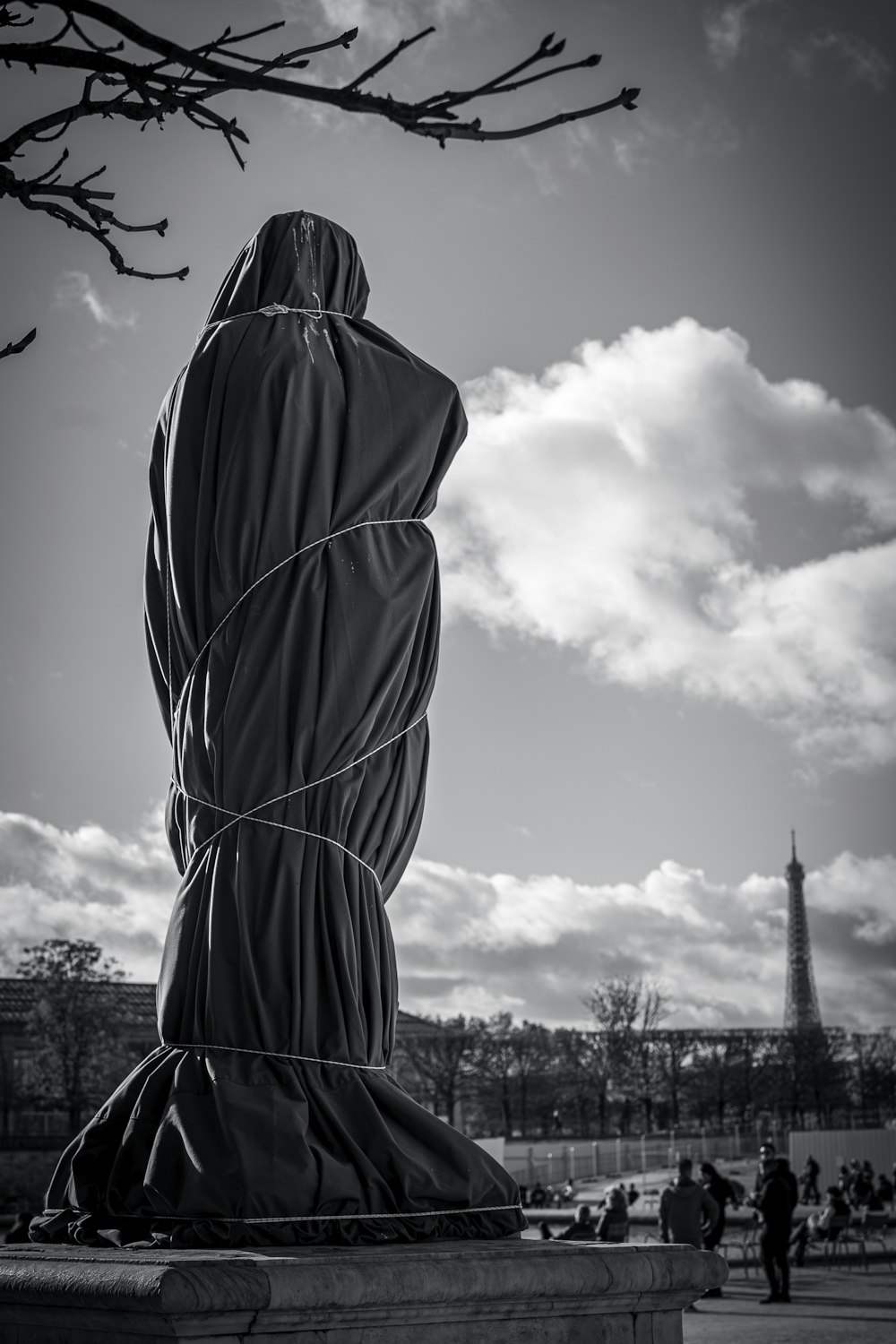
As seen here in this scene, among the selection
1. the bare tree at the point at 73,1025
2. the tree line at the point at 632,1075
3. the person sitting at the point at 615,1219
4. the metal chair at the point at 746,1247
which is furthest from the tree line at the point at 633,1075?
the person sitting at the point at 615,1219

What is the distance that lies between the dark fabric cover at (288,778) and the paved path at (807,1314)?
6.93 m

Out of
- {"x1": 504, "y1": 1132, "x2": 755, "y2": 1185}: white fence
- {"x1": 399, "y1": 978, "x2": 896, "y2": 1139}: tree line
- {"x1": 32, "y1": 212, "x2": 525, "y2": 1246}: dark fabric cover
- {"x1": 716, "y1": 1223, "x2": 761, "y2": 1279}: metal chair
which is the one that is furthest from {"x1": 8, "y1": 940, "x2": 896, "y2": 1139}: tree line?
{"x1": 32, "y1": 212, "x2": 525, "y2": 1246}: dark fabric cover

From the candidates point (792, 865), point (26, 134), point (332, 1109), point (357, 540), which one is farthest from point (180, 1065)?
point (792, 865)

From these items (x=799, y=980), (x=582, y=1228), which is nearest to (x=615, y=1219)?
(x=582, y=1228)

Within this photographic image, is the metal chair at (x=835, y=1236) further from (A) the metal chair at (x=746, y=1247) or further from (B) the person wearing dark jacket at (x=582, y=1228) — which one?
(B) the person wearing dark jacket at (x=582, y=1228)

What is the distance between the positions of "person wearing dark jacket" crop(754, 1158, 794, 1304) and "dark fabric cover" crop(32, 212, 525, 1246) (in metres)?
10.4

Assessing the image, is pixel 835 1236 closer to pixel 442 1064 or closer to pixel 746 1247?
pixel 746 1247

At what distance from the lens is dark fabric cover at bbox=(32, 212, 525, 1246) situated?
3793 mm

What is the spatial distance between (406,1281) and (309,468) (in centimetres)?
239

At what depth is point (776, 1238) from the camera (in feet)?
44.4

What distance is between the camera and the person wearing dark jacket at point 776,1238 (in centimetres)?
A: 1348

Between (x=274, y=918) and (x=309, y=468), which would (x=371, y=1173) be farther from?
(x=309, y=468)

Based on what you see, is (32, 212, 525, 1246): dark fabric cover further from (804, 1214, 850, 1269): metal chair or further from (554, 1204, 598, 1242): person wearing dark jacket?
(804, 1214, 850, 1269): metal chair

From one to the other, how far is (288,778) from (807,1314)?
9.76m
